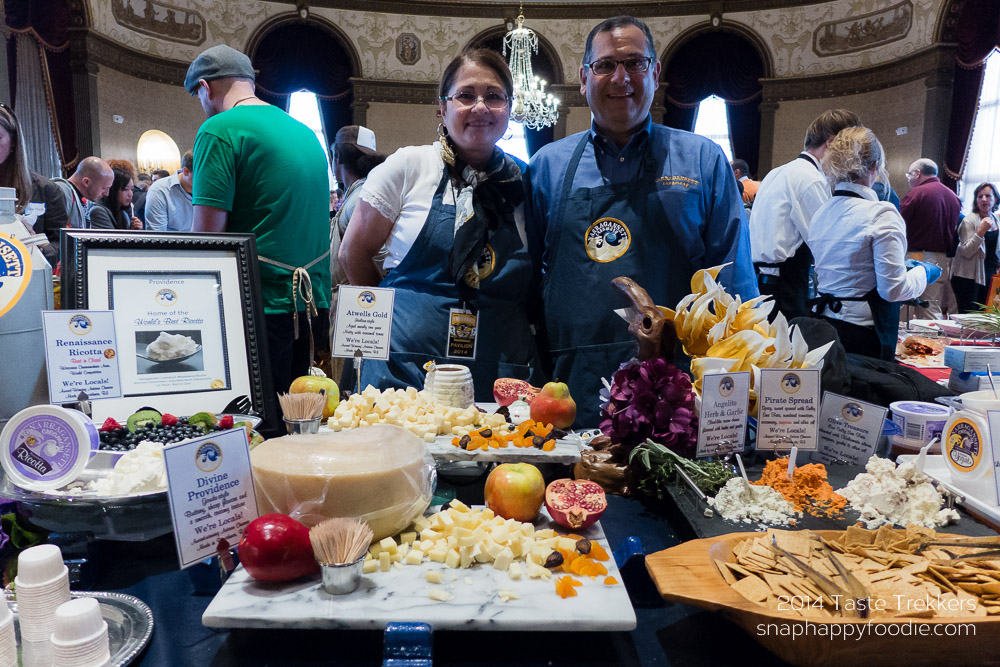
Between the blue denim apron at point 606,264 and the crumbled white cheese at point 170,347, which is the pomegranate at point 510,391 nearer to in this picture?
the blue denim apron at point 606,264

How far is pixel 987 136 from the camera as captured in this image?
29.2 feet

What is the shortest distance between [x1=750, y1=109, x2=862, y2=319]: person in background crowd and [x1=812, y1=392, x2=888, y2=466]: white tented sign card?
2034 millimetres

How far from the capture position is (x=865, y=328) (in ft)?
9.93

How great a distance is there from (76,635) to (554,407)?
3.37 ft

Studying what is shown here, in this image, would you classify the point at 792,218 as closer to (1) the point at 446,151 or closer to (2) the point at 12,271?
(1) the point at 446,151

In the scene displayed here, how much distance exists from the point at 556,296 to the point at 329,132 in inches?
373

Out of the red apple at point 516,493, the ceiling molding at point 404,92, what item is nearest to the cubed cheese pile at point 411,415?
the red apple at point 516,493

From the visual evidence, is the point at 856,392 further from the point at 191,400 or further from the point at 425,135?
the point at 425,135

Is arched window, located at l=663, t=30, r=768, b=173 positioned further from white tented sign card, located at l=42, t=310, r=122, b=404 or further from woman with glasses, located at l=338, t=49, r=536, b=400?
white tented sign card, located at l=42, t=310, r=122, b=404

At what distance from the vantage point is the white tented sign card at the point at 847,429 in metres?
1.48

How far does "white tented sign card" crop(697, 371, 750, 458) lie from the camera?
1403mm

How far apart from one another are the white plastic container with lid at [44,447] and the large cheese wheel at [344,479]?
0.97ft

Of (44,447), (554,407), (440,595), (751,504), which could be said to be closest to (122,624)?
(44,447)

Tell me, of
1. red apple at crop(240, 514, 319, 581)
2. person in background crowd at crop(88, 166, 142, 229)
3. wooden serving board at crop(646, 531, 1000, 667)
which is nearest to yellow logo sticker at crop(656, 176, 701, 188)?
wooden serving board at crop(646, 531, 1000, 667)
